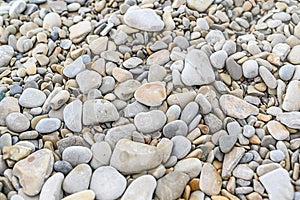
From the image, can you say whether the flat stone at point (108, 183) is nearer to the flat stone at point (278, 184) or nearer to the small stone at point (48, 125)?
the small stone at point (48, 125)

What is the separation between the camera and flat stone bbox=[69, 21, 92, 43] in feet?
4.24

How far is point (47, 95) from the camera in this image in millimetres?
1129

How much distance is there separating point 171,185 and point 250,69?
394mm

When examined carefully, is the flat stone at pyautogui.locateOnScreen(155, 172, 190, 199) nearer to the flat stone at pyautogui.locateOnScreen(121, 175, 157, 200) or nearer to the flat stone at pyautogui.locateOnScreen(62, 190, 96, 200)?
the flat stone at pyautogui.locateOnScreen(121, 175, 157, 200)

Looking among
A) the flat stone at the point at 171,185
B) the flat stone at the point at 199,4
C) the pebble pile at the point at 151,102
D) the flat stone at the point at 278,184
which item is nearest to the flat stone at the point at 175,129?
the pebble pile at the point at 151,102

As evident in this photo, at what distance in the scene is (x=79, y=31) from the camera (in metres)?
1.30

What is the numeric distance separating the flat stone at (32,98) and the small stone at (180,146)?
348mm

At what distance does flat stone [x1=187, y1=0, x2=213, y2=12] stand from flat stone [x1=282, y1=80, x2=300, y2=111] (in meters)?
0.39

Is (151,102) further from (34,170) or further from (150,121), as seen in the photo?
(34,170)

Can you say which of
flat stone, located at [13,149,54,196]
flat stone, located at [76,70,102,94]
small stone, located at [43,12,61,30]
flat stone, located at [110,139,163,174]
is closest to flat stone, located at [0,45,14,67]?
small stone, located at [43,12,61,30]

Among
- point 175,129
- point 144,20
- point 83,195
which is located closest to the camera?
point 83,195

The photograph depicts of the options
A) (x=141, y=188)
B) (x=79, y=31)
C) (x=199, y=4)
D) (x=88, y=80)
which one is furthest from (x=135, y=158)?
(x=199, y=4)

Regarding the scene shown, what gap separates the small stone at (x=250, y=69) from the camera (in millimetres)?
1161

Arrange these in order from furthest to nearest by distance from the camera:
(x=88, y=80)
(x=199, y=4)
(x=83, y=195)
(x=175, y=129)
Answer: (x=199, y=4), (x=88, y=80), (x=175, y=129), (x=83, y=195)
